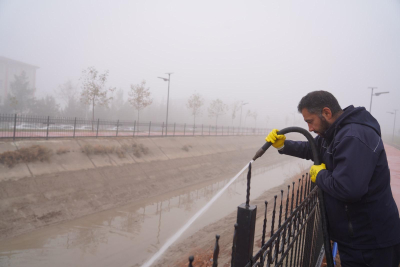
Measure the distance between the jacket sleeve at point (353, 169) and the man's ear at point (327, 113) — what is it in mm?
458

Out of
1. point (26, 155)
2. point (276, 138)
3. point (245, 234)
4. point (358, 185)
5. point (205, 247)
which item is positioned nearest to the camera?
point (358, 185)

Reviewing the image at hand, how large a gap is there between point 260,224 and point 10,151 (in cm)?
1210

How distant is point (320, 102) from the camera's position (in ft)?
7.13

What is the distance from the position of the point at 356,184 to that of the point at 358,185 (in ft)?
0.04

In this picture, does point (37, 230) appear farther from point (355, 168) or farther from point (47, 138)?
point (355, 168)

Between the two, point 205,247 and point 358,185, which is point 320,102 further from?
point 205,247

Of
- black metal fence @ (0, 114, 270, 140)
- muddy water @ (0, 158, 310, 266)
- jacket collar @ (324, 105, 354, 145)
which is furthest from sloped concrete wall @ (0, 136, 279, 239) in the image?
jacket collar @ (324, 105, 354, 145)

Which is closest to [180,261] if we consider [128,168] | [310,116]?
[310,116]

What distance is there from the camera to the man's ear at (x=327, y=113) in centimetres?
215

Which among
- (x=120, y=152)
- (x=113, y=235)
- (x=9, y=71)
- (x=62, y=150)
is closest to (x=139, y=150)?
(x=120, y=152)

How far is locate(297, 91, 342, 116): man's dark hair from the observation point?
2.16 m

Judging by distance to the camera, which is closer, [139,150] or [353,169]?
[353,169]

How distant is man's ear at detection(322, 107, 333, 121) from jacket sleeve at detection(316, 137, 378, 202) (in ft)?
1.50

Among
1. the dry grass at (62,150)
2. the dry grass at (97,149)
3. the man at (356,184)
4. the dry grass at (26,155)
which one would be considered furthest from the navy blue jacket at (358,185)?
the dry grass at (97,149)
